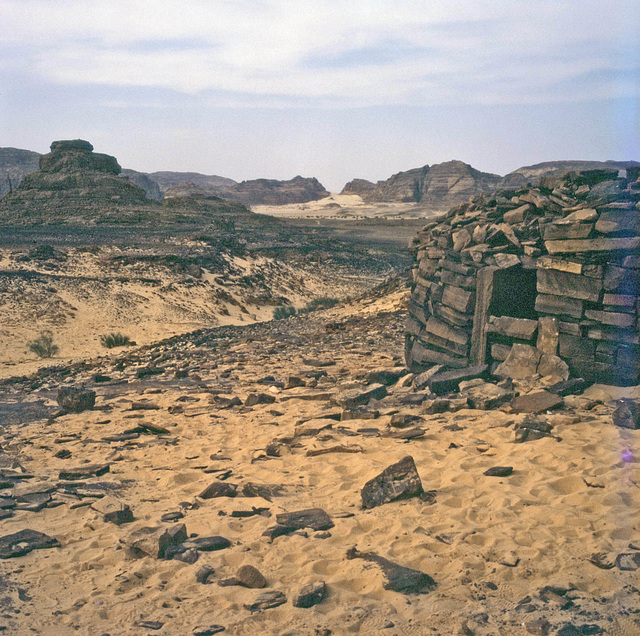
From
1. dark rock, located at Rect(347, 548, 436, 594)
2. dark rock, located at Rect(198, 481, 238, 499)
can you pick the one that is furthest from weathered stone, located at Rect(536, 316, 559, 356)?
dark rock, located at Rect(347, 548, 436, 594)

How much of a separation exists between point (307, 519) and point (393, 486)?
2.44 ft

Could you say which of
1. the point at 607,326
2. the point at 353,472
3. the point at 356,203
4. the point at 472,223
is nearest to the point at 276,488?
the point at 353,472

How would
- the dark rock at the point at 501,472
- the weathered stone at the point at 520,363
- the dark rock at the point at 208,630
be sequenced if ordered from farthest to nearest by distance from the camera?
1. the weathered stone at the point at 520,363
2. the dark rock at the point at 501,472
3. the dark rock at the point at 208,630

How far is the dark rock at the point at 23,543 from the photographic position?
409cm

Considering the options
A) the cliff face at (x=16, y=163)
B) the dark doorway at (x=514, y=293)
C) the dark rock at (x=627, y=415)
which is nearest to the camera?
the dark rock at (x=627, y=415)

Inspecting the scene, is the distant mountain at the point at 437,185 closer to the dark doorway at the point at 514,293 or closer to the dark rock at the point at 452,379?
the dark doorway at the point at 514,293

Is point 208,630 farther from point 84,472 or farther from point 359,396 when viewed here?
point 359,396

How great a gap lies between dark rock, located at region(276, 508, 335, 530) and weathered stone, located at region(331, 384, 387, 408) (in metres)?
3.14

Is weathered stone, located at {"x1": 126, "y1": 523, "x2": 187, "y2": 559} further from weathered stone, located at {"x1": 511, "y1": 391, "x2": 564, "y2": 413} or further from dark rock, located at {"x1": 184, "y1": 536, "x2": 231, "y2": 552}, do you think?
weathered stone, located at {"x1": 511, "y1": 391, "x2": 564, "y2": 413}

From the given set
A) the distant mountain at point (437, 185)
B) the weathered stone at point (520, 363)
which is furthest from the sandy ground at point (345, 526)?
the distant mountain at point (437, 185)

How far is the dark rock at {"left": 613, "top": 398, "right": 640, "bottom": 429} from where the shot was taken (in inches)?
218

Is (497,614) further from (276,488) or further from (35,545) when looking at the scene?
(35,545)

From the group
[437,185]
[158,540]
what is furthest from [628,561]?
[437,185]

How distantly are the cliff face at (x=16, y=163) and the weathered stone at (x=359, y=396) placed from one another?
354 ft
